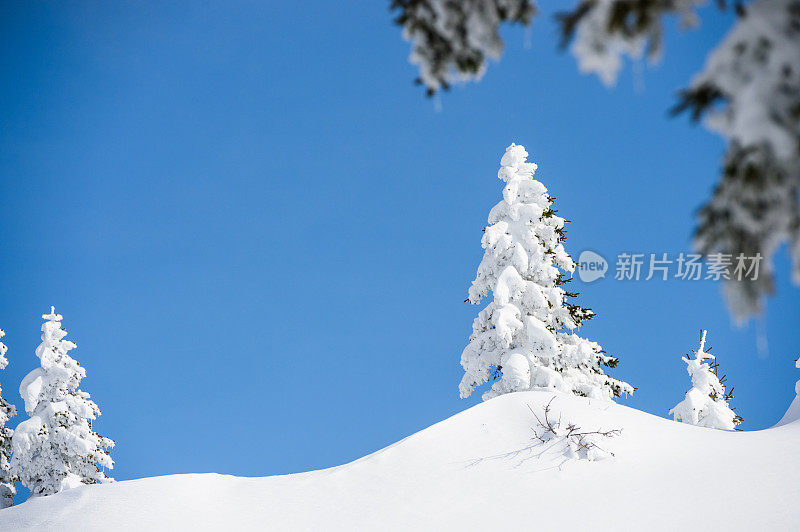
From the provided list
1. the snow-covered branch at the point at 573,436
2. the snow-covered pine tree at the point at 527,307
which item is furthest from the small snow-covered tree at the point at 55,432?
the snow-covered branch at the point at 573,436

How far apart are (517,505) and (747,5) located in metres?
8.86

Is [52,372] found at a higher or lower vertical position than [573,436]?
higher

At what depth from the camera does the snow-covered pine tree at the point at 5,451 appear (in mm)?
22406

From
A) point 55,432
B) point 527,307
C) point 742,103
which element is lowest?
point 742,103

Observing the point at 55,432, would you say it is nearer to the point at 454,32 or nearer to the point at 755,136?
the point at 454,32

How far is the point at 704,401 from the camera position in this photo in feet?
73.5

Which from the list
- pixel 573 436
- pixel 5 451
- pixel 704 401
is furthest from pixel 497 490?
pixel 5 451

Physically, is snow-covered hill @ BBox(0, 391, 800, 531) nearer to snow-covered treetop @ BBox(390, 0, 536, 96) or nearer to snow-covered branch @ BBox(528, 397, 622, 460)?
snow-covered branch @ BBox(528, 397, 622, 460)

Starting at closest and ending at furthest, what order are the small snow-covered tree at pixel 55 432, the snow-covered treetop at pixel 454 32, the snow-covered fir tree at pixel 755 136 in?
the snow-covered fir tree at pixel 755 136
the snow-covered treetop at pixel 454 32
the small snow-covered tree at pixel 55 432

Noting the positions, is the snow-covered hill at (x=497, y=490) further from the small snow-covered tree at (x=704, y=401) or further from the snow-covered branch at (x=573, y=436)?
the small snow-covered tree at (x=704, y=401)

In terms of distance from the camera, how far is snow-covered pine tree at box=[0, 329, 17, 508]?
2241cm

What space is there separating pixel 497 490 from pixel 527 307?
29.6 feet

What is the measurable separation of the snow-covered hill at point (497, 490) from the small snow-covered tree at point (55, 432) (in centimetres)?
1192

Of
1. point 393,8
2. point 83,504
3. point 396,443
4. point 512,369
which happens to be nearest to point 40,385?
point 83,504
